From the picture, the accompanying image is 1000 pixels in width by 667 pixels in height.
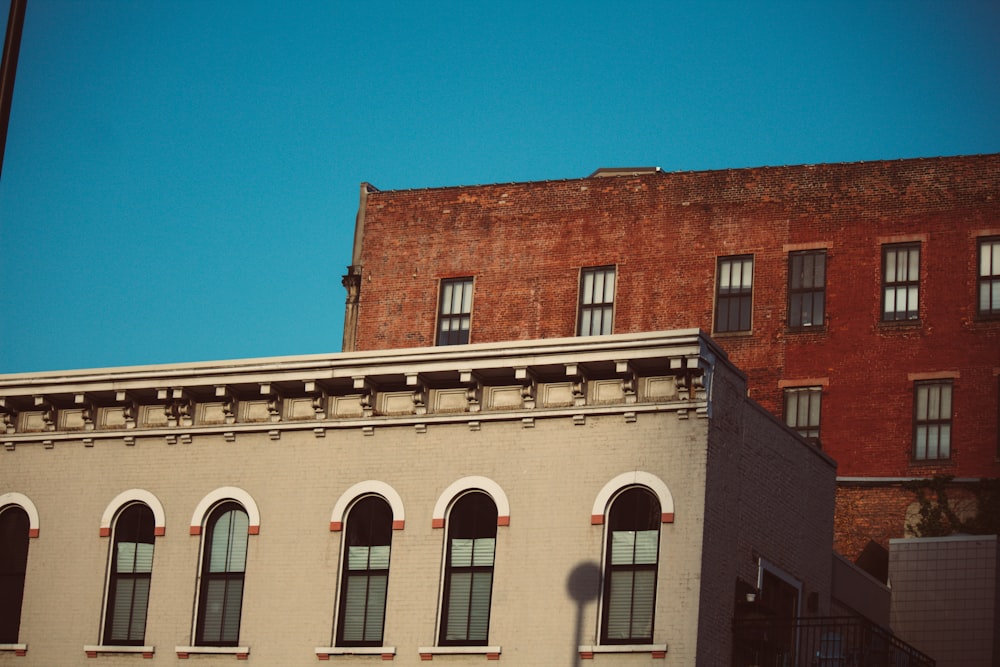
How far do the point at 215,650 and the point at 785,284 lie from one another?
19.4 metres

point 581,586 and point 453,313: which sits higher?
point 453,313

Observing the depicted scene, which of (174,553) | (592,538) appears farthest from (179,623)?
(592,538)

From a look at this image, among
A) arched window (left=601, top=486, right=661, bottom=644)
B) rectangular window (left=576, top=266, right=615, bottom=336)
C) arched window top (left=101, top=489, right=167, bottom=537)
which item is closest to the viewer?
arched window (left=601, top=486, right=661, bottom=644)

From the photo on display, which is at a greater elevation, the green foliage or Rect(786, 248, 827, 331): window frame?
Rect(786, 248, 827, 331): window frame

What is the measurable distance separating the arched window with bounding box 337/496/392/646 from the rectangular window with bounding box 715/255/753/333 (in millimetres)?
16471

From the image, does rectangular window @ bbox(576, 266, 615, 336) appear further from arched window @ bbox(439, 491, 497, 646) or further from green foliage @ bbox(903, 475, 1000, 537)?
arched window @ bbox(439, 491, 497, 646)

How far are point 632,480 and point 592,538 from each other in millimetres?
1083

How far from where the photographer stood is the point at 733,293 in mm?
42375

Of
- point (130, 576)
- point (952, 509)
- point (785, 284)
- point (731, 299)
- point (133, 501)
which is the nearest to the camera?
point (130, 576)

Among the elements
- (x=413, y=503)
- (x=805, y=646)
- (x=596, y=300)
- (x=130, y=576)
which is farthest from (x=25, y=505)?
(x=596, y=300)

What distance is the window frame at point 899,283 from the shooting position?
4078 cm

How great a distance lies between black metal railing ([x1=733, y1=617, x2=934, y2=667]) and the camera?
2608 cm

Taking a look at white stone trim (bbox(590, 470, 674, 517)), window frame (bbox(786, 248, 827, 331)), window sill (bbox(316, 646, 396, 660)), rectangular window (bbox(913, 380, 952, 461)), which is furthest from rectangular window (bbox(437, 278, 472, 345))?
white stone trim (bbox(590, 470, 674, 517))

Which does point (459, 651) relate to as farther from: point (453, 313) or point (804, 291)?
point (453, 313)
